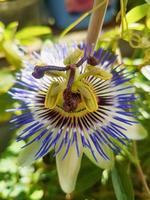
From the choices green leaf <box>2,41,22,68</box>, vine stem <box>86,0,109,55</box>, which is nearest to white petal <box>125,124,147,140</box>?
vine stem <box>86,0,109,55</box>

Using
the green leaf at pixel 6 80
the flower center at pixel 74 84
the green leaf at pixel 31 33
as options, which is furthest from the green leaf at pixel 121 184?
the green leaf at pixel 31 33

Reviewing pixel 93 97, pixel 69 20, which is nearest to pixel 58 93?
pixel 93 97

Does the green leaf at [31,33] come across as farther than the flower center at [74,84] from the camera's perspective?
Yes

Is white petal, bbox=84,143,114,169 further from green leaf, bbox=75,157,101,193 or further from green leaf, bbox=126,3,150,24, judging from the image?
green leaf, bbox=126,3,150,24

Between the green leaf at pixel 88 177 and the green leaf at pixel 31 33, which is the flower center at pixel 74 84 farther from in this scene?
the green leaf at pixel 31 33

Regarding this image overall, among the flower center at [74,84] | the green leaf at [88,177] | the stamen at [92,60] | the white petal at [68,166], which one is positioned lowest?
the green leaf at [88,177]

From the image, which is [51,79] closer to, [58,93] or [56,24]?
[58,93]
